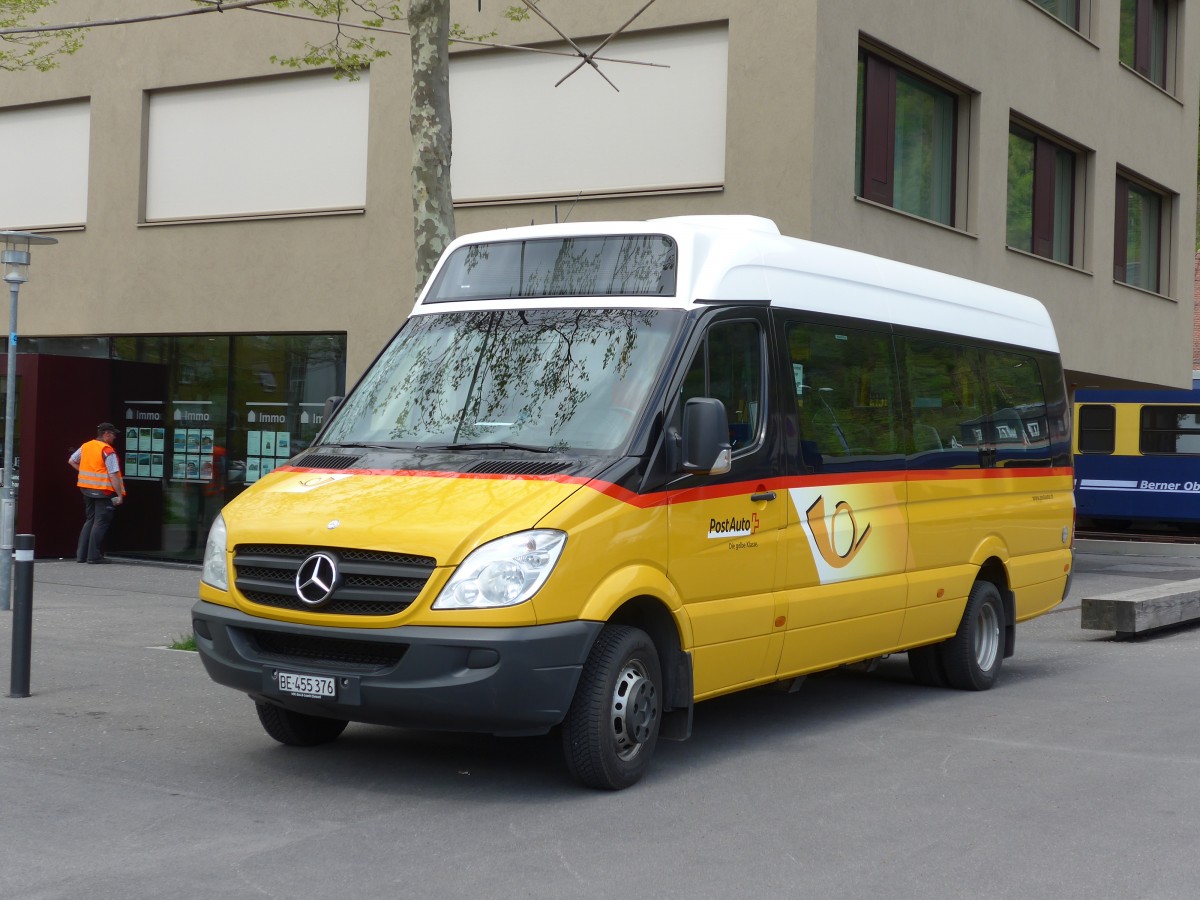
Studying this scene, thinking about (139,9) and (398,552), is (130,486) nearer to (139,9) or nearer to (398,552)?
(139,9)

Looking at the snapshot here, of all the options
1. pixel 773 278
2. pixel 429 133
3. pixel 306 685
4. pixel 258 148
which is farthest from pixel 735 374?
pixel 258 148

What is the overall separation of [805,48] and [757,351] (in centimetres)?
780

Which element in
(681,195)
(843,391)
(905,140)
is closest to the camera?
(843,391)

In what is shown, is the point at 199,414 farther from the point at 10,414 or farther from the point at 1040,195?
the point at 1040,195

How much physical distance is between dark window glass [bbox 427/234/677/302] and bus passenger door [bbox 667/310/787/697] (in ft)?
1.43

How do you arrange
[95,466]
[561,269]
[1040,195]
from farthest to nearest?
1. [1040,195]
2. [95,466]
3. [561,269]

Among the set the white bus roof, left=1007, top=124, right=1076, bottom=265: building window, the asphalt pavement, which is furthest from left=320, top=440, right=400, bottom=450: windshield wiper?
left=1007, top=124, right=1076, bottom=265: building window

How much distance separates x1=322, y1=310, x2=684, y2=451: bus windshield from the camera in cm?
731

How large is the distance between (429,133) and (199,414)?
9.13 m

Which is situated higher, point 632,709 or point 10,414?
point 10,414

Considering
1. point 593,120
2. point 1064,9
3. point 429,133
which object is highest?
point 1064,9

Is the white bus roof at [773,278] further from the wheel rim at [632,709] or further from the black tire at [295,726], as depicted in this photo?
the black tire at [295,726]

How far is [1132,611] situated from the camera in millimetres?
13500

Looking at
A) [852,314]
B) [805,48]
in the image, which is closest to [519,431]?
[852,314]
